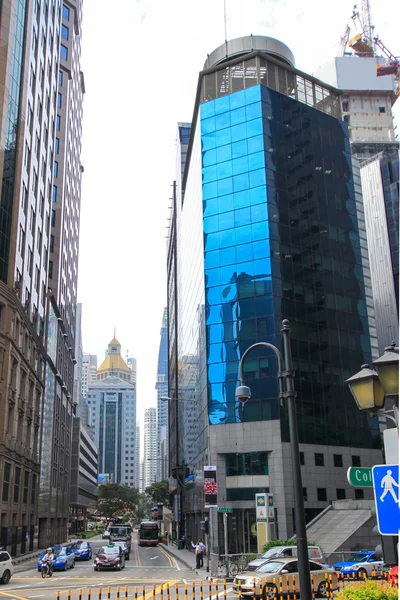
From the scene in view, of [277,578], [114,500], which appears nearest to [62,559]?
[277,578]

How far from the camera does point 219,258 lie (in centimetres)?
5391

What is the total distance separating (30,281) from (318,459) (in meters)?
34.0

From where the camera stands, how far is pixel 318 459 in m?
49.8

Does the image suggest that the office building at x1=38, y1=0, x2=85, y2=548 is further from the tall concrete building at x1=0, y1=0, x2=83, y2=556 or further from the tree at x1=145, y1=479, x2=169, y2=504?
the tree at x1=145, y1=479, x2=169, y2=504

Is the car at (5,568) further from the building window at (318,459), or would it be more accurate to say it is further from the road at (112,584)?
the building window at (318,459)

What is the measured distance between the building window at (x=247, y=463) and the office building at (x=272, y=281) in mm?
84

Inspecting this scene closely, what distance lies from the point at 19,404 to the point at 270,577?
124 feet

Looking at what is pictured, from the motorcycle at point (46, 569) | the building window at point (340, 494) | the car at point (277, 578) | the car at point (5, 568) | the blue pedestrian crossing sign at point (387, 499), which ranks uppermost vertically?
the blue pedestrian crossing sign at point (387, 499)

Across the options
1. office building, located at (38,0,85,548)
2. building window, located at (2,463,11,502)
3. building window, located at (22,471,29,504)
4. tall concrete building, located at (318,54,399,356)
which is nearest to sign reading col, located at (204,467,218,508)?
building window, located at (2,463,11,502)

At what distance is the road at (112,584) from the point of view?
2278 centimetres

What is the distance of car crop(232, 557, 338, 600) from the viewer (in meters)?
21.6

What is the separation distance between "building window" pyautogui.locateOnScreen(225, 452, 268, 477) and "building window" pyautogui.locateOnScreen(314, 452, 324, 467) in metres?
4.97

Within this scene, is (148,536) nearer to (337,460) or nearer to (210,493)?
(337,460)

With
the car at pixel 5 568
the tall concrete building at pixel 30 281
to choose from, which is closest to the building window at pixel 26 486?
the tall concrete building at pixel 30 281
